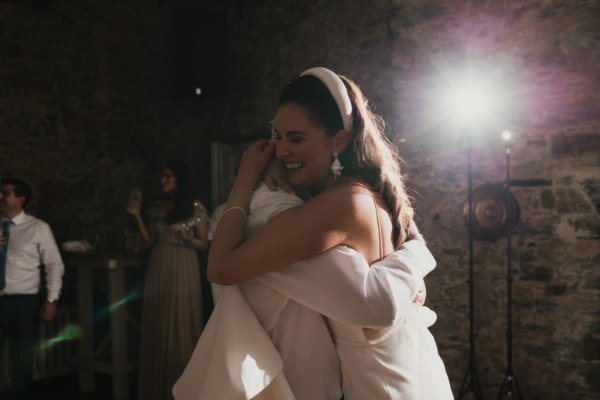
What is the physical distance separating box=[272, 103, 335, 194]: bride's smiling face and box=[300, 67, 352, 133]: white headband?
0.07 meters

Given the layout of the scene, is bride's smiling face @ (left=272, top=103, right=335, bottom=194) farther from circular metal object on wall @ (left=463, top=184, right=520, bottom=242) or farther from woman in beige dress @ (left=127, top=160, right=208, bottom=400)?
woman in beige dress @ (left=127, top=160, right=208, bottom=400)

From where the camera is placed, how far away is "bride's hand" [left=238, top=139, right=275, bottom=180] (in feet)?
3.94

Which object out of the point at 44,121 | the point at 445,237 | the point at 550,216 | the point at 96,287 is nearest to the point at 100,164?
the point at 44,121

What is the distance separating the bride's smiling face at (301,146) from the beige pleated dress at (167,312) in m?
2.83

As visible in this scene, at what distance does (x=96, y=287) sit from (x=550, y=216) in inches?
155

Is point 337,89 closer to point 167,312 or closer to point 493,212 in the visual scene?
point 493,212

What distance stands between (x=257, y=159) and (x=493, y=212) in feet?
9.18

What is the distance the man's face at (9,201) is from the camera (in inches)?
136

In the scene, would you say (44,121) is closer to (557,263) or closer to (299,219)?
(299,219)

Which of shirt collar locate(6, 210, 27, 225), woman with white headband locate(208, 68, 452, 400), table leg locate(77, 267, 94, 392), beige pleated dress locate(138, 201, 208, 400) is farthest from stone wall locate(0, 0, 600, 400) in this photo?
woman with white headband locate(208, 68, 452, 400)

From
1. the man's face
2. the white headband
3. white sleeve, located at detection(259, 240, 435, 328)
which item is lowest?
white sleeve, located at detection(259, 240, 435, 328)

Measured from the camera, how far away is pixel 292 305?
113 centimetres

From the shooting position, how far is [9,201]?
345cm

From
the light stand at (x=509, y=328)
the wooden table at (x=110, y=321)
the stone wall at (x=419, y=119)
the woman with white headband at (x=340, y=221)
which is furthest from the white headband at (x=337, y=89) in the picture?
the wooden table at (x=110, y=321)
